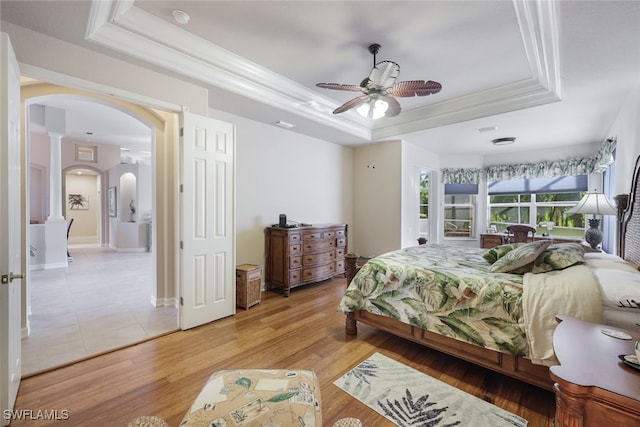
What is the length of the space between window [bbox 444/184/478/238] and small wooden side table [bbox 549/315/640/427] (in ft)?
18.8

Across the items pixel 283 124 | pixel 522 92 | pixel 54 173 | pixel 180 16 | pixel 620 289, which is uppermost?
pixel 180 16

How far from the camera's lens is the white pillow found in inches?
63.8

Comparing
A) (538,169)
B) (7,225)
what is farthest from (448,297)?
(538,169)

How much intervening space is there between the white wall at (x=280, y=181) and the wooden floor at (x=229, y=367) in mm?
1441

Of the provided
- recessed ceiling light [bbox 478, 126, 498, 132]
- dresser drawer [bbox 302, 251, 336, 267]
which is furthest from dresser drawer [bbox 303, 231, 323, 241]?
recessed ceiling light [bbox 478, 126, 498, 132]

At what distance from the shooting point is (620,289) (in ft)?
5.52

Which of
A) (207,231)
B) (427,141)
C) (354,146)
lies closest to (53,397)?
(207,231)

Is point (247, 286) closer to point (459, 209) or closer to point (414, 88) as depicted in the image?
point (414, 88)

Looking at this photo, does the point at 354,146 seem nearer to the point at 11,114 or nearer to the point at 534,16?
the point at 534,16

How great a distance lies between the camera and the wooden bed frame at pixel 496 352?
188 cm

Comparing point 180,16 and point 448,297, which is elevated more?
point 180,16

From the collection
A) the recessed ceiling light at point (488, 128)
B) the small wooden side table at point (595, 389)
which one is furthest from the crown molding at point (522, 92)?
the small wooden side table at point (595, 389)

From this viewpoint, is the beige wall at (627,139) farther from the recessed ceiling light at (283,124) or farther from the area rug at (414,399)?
the recessed ceiling light at (283,124)

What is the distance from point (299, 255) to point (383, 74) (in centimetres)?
264
